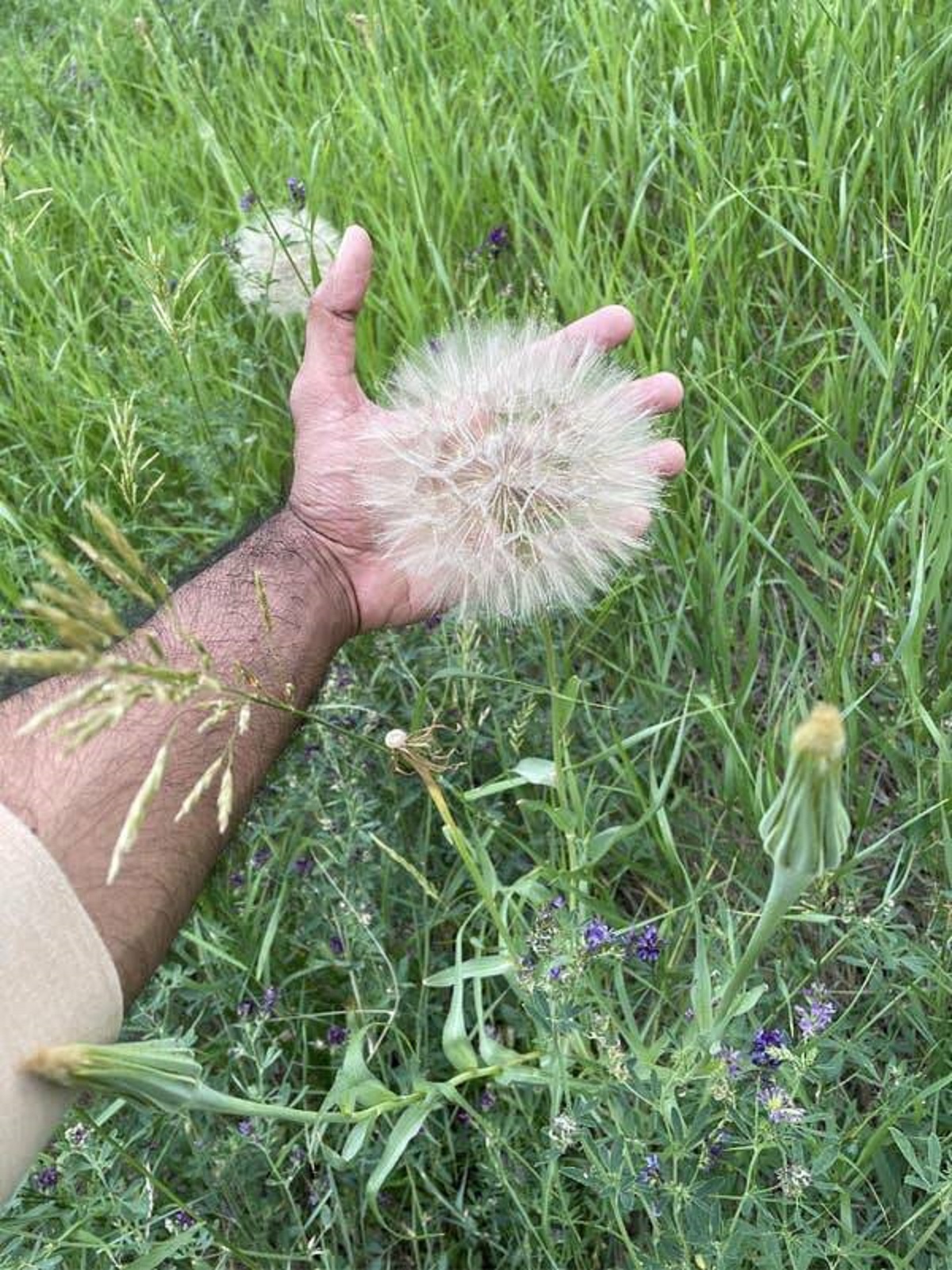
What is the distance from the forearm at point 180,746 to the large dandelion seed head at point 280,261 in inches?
26.6

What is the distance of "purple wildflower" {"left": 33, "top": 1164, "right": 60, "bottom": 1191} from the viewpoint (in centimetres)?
169

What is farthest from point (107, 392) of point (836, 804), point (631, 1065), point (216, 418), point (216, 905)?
point (836, 804)

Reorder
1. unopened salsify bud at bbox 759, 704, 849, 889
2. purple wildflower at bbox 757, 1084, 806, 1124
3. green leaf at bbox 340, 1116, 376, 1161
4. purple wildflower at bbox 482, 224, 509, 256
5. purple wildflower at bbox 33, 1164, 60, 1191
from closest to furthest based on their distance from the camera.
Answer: unopened salsify bud at bbox 759, 704, 849, 889 → purple wildflower at bbox 757, 1084, 806, 1124 → green leaf at bbox 340, 1116, 376, 1161 → purple wildflower at bbox 33, 1164, 60, 1191 → purple wildflower at bbox 482, 224, 509, 256

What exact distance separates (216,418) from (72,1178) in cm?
142

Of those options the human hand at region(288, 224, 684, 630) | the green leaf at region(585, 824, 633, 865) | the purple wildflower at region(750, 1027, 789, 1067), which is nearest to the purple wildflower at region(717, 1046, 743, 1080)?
the purple wildflower at region(750, 1027, 789, 1067)

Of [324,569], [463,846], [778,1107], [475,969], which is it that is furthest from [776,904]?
[324,569]

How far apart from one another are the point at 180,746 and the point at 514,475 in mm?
598

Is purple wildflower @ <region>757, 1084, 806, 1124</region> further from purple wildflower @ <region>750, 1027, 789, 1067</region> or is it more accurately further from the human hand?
the human hand

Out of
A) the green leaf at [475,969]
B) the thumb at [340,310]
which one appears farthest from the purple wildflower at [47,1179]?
the thumb at [340,310]

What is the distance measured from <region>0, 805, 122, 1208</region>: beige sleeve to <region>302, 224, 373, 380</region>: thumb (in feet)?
3.43

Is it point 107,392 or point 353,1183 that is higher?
point 107,392

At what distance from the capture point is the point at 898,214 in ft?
7.83

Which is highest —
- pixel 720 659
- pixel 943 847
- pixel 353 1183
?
pixel 720 659

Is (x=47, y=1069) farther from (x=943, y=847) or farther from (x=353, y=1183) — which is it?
(x=943, y=847)
